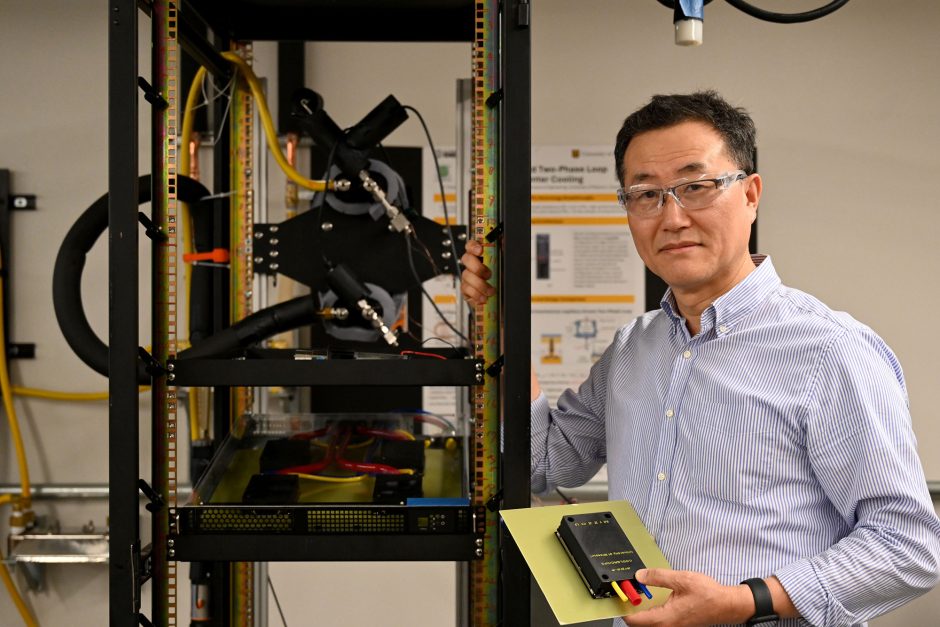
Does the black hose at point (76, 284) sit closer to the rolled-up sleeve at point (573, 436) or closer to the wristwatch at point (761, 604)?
the rolled-up sleeve at point (573, 436)

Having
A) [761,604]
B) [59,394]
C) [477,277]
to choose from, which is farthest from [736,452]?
[59,394]

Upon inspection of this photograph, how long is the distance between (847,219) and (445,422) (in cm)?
176

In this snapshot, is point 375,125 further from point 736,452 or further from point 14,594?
point 14,594

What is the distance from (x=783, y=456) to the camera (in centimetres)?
108

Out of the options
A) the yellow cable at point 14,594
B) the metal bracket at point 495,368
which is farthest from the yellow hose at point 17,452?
the metal bracket at point 495,368

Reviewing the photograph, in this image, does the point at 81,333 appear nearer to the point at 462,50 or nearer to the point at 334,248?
the point at 334,248

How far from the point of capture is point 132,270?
3.49 ft

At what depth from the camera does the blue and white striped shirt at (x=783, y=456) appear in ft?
3.29

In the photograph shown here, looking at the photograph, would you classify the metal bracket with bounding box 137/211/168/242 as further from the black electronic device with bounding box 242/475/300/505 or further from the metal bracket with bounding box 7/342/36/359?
the metal bracket with bounding box 7/342/36/359

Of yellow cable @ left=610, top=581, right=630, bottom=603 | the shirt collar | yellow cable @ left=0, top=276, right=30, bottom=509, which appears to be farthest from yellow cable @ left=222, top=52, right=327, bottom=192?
yellow cable @ left=0, top=276, right=30, bottom=509

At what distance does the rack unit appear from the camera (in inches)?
41.6

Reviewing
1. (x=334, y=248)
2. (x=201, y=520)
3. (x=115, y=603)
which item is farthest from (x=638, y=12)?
(x=115, y=603)

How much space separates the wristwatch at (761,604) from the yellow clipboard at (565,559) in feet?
0.37

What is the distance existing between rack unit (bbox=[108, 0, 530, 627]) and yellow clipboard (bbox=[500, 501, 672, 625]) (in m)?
0.07
